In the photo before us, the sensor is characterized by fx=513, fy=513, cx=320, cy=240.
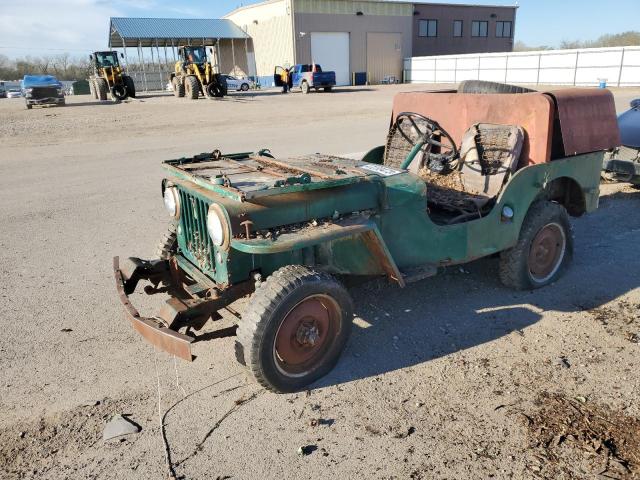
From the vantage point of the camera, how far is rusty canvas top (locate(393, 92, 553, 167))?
429 centimetres

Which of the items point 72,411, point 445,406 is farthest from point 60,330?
point 445,406

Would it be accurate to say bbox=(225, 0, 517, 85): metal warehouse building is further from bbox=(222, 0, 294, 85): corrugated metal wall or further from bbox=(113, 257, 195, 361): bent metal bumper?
bbox=(113, 257, 195, 361): bent metal bumper

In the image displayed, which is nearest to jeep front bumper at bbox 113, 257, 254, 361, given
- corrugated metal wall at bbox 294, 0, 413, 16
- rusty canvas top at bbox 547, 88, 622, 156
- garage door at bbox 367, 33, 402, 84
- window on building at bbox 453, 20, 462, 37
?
rusty canvas top at bbox 547, 88, 622, 156

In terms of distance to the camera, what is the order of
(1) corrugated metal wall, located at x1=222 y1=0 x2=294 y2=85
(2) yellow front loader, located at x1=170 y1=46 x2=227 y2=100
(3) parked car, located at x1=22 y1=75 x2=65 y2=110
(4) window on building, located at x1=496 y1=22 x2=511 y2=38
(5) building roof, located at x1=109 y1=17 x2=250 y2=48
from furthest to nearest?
(4) window on building, located at x1=496 y1=22 x2=511 y2=38, (1) corrugated metal wall, located at x1=222 y1=0 x2=294 y2=85, (5) building roof, located at x1=109 y1=17 x2=250 y2=48, (2) yellow front loader, located at x1=170 y1=46 x2=227 y2=100, (3) parked car, located at x1=22 y1=75 x2=65 y2=110

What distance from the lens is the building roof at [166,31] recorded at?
39.0 m

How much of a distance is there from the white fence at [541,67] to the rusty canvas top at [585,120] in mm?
31290

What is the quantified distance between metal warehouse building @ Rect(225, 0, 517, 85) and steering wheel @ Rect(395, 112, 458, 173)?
38.9 meters

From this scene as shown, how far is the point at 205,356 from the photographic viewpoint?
361 centimetres

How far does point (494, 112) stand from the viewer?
15.3 ft

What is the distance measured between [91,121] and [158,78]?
77.5 ft

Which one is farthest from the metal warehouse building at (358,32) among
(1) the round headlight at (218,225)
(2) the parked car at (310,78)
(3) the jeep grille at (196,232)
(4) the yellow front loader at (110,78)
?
(1) the round headlight at (218,225)

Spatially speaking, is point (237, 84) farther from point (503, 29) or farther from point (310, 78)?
point (503, 29)

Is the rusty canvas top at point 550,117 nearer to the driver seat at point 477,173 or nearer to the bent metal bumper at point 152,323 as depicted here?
the driver seat at point 477,173

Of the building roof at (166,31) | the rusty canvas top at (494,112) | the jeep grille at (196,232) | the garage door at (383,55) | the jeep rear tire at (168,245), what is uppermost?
the building roof at (166,31)
